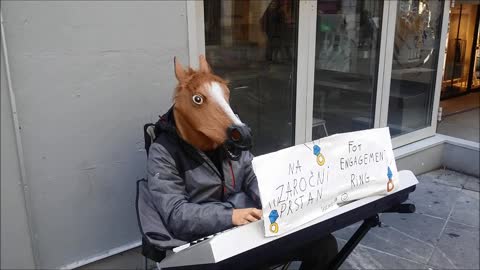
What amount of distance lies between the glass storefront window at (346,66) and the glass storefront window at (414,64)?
0.37 meters

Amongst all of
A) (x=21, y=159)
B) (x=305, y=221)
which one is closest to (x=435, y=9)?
(x=305, y=221)

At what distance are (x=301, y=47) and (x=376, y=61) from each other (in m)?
1.32

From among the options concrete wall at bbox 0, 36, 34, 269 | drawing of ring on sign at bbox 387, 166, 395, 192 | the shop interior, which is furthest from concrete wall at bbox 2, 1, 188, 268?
the shop interior

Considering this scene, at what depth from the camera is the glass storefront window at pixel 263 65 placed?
148 inches

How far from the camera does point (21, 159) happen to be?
7.47 ft

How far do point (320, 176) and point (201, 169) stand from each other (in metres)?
0.57

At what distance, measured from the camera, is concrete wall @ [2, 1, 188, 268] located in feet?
7.38

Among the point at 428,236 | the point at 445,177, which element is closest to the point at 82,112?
the point at 428,236

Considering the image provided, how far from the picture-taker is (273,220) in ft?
5.17

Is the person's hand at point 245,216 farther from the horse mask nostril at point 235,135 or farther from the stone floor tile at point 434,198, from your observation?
the stone floor tile at point 434,198

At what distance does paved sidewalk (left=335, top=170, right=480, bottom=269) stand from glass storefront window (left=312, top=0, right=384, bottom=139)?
1.05m

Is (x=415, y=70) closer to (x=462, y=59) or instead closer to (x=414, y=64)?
(x=414, y=64)

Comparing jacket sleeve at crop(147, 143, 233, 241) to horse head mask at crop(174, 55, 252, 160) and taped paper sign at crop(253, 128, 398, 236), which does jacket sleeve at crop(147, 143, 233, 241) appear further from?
taped paper sign at crop(253, 128, 398, 236)

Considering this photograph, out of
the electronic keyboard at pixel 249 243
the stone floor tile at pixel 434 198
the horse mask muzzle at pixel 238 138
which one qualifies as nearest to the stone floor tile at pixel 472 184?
the stone floor tile at pixel 434 198
